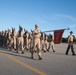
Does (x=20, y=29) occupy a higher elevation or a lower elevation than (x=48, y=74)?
higher

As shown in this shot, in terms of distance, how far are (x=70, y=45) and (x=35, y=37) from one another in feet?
16.2

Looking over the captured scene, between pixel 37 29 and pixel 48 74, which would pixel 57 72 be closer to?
pixel 48 74

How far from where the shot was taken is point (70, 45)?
61.2 feet

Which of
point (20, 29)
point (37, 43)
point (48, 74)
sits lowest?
point (48, 74)

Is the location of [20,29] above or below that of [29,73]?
above

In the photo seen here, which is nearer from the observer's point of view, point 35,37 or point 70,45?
point 35,37

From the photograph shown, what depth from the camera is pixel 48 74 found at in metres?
8.52

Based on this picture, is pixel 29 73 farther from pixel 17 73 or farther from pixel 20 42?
pixel 20 42

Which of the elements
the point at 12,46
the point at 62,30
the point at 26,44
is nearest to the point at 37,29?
the point at 62,30

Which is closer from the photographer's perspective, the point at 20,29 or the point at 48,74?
the point at 48,74

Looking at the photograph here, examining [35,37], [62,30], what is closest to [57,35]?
[62,30]

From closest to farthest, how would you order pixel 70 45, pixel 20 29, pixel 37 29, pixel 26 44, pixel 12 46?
pixel 37 29
pixel 70 45
pixel 20 29
pixel 26 44
pixel 12 46

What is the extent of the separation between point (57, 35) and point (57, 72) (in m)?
11.5

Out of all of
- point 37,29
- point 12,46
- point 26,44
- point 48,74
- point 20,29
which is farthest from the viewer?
point 12,46
